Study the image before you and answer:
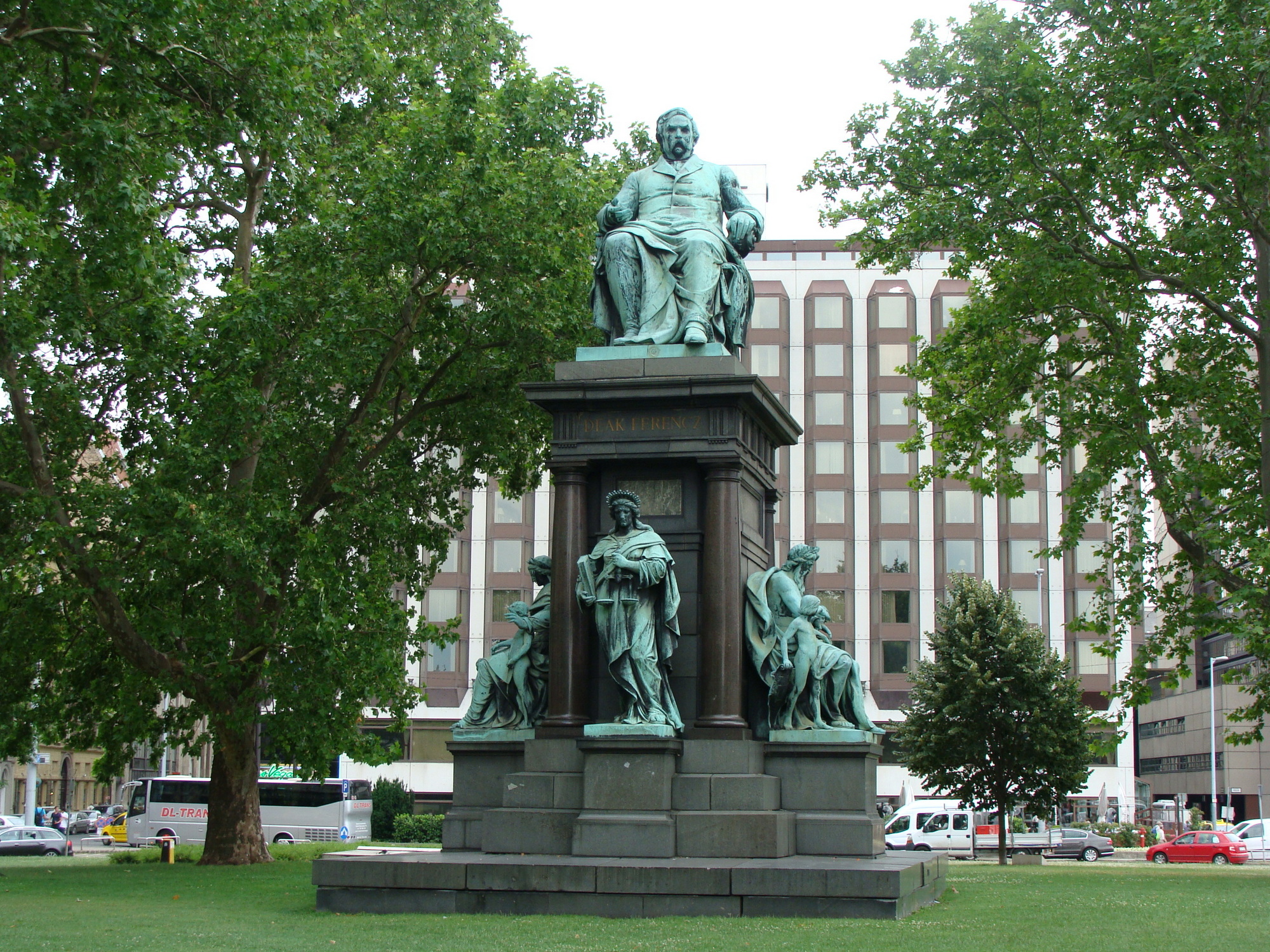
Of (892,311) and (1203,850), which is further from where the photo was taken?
(892,311)

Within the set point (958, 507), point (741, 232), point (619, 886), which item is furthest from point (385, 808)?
point (619, 886)

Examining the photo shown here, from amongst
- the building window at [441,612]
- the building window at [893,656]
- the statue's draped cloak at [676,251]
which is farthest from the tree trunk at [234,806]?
the building window at [893,656]

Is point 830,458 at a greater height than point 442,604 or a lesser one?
greater

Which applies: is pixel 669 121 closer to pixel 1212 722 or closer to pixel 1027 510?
pixel 1027 510

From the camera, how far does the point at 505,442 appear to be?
26.8 m

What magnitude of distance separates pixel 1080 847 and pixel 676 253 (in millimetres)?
37775

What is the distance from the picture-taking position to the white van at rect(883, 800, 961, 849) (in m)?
48.3

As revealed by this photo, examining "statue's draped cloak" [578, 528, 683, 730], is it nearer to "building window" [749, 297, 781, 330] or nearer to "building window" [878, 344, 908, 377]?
"building window" [749, 297, 781, 330]

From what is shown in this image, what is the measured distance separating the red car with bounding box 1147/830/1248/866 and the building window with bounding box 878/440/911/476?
900 inches

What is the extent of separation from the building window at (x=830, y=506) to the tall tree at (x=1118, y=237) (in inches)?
1389

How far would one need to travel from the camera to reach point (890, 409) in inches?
2516

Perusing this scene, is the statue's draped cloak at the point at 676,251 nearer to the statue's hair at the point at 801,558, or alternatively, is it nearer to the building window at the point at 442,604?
the statue's hair at the point at 801,558

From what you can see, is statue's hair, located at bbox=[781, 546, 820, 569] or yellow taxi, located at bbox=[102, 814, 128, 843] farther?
yellow taxi, located at bbox=[102, 814, 128, 843]

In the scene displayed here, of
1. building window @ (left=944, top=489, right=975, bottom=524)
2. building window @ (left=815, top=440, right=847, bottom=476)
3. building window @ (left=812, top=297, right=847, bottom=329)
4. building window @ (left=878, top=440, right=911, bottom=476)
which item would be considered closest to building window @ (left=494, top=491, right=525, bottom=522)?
building window @ (left=815, top=440, right=847, bottom=476)
